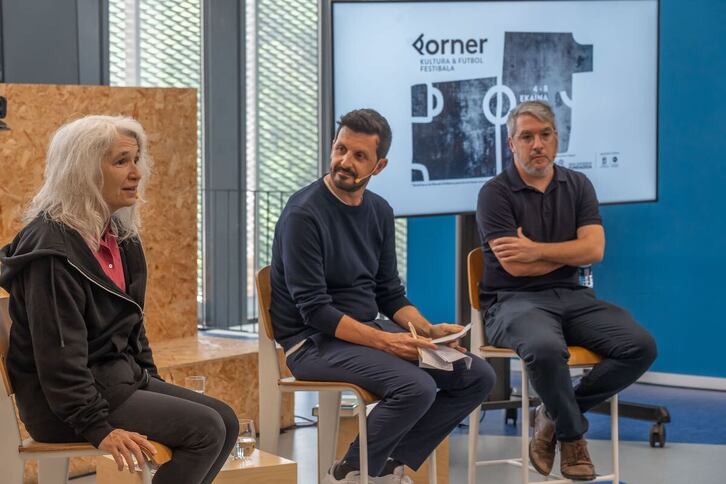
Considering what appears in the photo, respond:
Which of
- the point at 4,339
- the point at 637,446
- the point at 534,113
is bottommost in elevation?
the point at 637,446

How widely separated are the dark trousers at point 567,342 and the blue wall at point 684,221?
1.94 metres

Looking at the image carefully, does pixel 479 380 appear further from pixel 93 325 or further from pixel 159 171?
pixel 159 171

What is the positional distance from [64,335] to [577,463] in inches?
70.9

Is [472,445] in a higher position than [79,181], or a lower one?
lower

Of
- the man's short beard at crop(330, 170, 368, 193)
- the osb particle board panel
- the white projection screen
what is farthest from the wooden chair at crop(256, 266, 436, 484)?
the osb particle board panel

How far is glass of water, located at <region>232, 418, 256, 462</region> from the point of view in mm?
3148

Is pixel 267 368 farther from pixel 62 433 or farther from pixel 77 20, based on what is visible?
pixel 77 20

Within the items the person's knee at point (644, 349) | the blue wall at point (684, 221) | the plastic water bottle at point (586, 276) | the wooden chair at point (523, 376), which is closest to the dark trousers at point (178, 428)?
the wooden chair at point (523, 376)

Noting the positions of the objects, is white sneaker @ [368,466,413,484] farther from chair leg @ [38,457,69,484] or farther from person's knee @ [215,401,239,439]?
chair leg @ [38,457,69,484]

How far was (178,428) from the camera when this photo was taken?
2531 millimetres

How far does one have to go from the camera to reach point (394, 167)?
4352 mm

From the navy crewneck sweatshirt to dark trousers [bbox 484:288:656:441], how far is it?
47 centimetres

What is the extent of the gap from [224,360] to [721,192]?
106 inches

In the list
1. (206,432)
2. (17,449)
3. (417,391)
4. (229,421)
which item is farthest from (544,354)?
(17,449)
